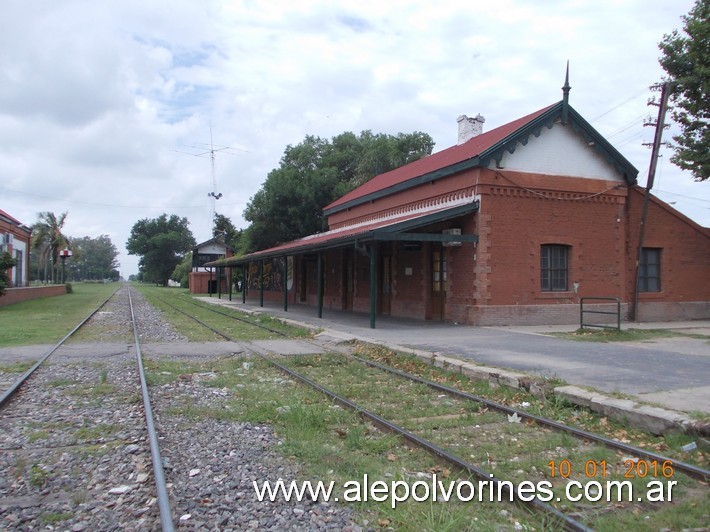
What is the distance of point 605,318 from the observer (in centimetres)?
1825

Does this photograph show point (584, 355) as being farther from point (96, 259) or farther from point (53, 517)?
point (96, 259)

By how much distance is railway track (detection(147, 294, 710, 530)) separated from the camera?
4191 millimetres

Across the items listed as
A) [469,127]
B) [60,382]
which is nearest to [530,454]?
[60,382]

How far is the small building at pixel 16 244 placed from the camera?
36.8m

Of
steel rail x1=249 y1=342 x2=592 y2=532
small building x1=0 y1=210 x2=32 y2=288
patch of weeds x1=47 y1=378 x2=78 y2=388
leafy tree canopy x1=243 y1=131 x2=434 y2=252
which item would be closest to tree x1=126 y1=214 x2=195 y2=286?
small building x1=0 y1=210 x2=32 y2=288

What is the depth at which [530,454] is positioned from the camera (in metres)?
5.30

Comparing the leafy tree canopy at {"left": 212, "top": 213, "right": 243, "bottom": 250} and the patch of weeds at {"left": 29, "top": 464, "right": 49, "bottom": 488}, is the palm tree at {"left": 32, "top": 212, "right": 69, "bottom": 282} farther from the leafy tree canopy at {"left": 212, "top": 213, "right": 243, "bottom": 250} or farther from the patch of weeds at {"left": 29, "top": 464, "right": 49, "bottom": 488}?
the patch of weeds at {"left": 29, "top": 464, "right": 49, "bottom": 488}

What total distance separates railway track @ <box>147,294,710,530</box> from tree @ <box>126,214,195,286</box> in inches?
3741

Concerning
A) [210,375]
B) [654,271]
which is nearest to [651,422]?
[210,375]

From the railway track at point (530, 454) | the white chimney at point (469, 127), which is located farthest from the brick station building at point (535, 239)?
the railway track at point (530, 454)

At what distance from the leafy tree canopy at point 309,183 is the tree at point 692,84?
1957 cm

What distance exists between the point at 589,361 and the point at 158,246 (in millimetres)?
95501

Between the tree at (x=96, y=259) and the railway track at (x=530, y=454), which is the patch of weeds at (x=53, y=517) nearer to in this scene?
the railway track at (x=530, y=454)

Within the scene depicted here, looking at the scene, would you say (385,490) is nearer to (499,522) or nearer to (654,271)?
(499,522)
